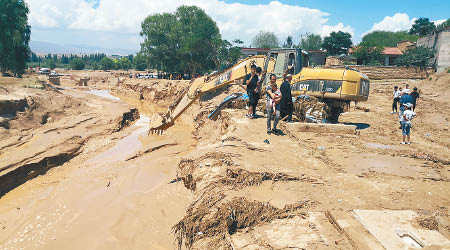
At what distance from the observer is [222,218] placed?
11.8 feet

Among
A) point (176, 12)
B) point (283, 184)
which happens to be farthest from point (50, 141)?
point (176, 12)

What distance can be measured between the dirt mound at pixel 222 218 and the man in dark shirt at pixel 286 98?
4088 mm

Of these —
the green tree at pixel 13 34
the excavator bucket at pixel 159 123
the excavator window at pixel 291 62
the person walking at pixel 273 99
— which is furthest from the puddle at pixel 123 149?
the green tree at pixel 13 34

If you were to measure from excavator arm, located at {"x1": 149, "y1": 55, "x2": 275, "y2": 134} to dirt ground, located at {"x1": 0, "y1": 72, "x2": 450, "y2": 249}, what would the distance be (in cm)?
97

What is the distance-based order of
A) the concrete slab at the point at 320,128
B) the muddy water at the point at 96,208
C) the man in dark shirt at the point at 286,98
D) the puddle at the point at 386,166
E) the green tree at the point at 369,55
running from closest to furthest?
the muddy water at the point at 96,208 < the puddle at the point at 386,166 < the man in dark shirt at the point at 286,98 < the concrete slab at the point at 320,128 < the green tree at the point at 369,55

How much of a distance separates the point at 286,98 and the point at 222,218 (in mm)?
4712

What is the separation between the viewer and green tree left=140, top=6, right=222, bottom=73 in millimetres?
35875

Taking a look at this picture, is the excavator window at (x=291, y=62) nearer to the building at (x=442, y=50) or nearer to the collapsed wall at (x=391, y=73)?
the collapsed wall at (x=391, y=73)

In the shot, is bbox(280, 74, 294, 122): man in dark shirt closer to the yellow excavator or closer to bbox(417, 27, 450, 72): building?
the yellow excavator

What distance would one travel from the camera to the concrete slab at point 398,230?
3.04 m

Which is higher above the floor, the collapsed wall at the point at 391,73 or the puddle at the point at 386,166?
the collapsed wall at the point at 391,73

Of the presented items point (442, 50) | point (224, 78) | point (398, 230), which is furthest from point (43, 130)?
point (442, 50)

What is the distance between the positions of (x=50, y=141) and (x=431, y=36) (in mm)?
33877

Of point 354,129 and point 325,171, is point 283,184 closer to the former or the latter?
point 325,171
